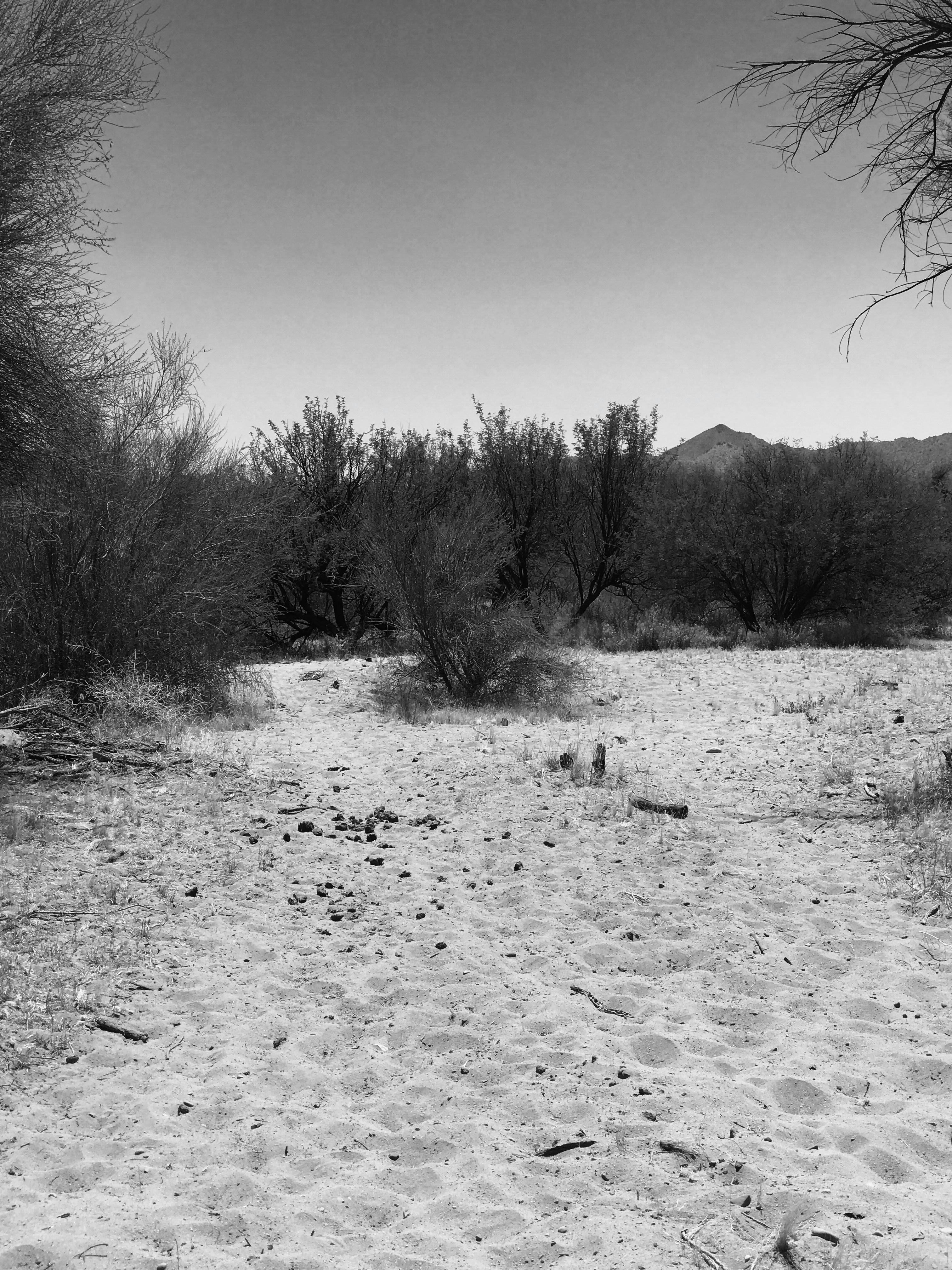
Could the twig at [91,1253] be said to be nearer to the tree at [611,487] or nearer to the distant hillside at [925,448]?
the tree at [611,487]

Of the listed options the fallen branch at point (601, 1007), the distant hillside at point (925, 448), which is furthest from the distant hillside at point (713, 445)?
the fallen branch at point (601, 1007)

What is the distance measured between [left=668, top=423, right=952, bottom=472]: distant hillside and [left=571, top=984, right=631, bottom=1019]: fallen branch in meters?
27.0

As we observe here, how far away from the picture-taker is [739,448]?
42719 millimetres

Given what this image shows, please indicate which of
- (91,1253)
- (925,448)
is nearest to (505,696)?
(91,1253)

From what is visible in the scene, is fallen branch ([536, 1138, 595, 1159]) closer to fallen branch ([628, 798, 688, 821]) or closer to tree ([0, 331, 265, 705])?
fallen branch ([628, 798, 688, 821])

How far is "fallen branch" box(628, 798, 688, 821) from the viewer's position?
6684 millimetres

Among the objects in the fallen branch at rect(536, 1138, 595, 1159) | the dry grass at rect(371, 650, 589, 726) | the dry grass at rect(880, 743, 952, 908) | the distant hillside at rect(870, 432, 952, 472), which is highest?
the distant hillside at rect(870, 432, 952, 472)

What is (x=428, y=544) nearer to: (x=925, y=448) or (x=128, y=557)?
(x=128, y=557)

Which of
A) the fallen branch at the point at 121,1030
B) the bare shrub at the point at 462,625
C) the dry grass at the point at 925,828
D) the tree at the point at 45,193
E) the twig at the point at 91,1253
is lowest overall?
the twig at the point at 91,1253

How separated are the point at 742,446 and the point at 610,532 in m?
4.36

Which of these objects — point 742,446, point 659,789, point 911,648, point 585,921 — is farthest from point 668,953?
point 742,446

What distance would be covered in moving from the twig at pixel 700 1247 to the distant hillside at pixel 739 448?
28479 millimetres

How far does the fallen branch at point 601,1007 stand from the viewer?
13.9ft

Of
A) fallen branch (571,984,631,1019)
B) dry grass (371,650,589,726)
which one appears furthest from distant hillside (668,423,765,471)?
fallen branch (571,984,631,1019)
